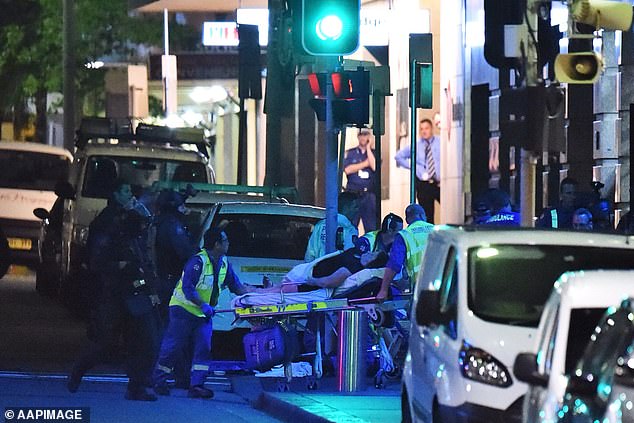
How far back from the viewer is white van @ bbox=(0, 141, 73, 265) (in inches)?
1205

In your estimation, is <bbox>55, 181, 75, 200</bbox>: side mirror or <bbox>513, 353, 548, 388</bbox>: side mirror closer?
<bbox>513, 353, 548, 388</bbox>: side mirror

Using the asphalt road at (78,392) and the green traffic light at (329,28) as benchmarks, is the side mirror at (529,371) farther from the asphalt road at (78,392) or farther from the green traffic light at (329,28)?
the green traffic light at (329,28)

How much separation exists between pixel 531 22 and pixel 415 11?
754 inches

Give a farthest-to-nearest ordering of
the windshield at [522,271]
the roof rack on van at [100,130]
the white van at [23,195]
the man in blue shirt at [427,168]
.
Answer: the white van at [23,195], the man in blue shirt at [427,168], the roof rack on van at [100,130], the windshield at [522,271]

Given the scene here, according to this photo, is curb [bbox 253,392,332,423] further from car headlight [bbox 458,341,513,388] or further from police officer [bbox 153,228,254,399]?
car headlight [bbox 458,341,513,388]

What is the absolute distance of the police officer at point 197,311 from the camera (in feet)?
53.4

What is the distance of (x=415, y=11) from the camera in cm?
3381

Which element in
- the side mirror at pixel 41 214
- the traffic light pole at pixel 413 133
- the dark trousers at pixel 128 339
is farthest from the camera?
the side mirror at pixel 41 214

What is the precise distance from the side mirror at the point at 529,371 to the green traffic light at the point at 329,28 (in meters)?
8.67

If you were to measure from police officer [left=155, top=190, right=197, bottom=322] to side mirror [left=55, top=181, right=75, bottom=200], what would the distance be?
4817 millimetres

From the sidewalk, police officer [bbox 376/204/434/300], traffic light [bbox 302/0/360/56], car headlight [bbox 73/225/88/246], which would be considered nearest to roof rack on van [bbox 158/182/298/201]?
car headlight [bbox 73/225/88/246]

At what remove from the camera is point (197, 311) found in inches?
645

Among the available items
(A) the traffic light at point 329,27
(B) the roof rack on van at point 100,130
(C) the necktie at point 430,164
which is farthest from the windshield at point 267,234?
(C) the necktie at point 430,164

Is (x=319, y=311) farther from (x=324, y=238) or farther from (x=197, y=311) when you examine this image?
(x=324, y=238)
